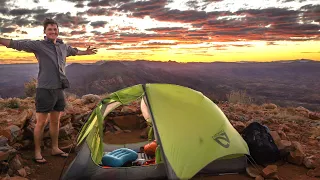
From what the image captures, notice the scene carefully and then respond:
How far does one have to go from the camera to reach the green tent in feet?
19.2

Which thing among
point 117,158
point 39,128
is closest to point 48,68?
point 39,128

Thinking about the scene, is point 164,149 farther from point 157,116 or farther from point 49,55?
point 49,55

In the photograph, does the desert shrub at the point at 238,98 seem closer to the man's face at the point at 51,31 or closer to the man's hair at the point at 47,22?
the man's face at the point at 51,31

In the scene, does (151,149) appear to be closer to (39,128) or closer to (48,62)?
(39,128)

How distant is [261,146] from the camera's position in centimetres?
719

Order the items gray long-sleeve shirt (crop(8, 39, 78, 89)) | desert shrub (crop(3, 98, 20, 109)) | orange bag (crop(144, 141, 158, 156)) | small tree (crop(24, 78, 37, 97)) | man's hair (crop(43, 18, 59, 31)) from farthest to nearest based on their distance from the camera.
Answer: small tree (crop(24, 78, 37, 97)) → desert shrub (crop(3, 98, 20, 109)) → orange bag (crop(144, 141, 158, 156)) → gray long-sleeve shirt (crop(8, 39, 78, 89)) → man's hair (crop(43, 18, 59, 31))

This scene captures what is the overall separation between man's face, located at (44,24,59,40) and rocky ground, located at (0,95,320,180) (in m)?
2.22

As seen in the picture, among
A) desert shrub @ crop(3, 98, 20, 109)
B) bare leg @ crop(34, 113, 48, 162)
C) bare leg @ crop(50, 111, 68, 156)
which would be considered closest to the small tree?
desert shrub @ crop(3, 98, 20, 109)

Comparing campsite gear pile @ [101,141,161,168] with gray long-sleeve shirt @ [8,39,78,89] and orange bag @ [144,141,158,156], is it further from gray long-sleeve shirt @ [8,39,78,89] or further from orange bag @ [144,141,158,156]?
gray long-sleeve shirt @ [8,39,78,89]

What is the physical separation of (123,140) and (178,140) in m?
3.99

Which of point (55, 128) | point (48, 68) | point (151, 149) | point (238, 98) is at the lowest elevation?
point (238, 98)

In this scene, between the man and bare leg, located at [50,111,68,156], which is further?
bare leg, located at [50,111,68,156]

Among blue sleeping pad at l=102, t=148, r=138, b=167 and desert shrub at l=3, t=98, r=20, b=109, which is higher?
blue sleeping pad at l=102, t=148, r=138, b=167

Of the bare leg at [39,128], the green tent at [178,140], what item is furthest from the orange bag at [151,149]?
the bare leg at [39,128]
